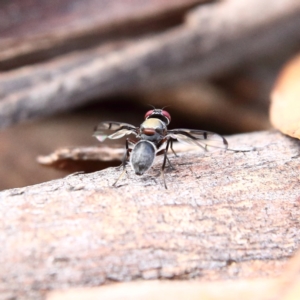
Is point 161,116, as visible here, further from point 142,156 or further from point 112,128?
point 142,156

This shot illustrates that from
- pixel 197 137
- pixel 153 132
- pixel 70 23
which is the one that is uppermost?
pixel 70 23

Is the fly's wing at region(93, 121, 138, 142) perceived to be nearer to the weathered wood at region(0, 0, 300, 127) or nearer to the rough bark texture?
the weathered wood at region(0, 0, 300, 127)

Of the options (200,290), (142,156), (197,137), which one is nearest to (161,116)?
(197,137)

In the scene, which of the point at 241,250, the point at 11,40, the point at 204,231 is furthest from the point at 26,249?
the point at 11,40

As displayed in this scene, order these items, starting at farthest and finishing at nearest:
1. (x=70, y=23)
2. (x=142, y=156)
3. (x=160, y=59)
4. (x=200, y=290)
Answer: (x=160, y=59), (x=70, y=23), (x=142, y=156), (x=200, y=290)

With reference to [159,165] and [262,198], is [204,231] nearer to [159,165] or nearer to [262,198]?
[262,198]

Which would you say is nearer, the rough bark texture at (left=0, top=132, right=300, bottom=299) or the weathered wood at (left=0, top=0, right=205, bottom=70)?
the rough bark texture at (left=0, top=132, right=300, bottom=299)

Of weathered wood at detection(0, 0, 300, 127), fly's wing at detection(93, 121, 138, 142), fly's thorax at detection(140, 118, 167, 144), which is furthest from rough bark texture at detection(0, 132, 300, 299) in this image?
weathered wood at detection(0, 0, 300, 127)

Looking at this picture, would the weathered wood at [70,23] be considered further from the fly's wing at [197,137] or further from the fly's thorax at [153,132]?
the fly's wing at [197,137]

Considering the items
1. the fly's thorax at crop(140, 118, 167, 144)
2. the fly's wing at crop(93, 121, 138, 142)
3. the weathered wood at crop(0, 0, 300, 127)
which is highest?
the weathered wood at crop(0, 0, 300, 127)
